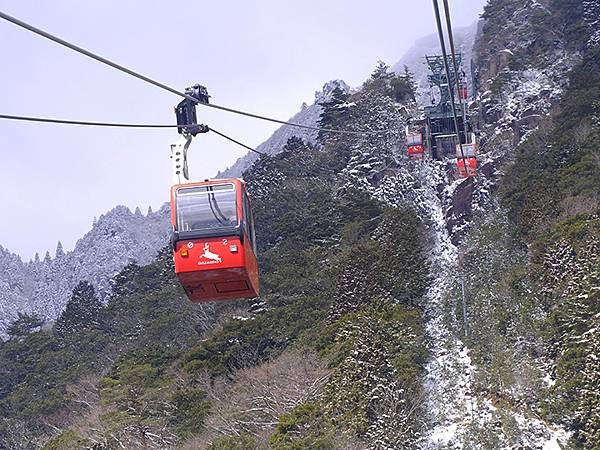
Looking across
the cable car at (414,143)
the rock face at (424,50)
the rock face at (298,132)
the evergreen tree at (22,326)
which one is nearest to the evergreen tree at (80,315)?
the evergreen tree at (22,326)

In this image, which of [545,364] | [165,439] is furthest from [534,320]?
[165,439]

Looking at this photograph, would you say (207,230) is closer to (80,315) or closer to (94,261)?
(80,315)

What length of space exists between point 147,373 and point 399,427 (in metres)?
10.3

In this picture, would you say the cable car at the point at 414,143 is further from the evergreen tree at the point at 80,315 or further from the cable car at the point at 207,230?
the evergreen tree at the point at 80,315

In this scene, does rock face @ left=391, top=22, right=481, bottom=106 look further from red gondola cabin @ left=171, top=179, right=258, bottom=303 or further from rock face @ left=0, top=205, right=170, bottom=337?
red gondola cabin @ left=171, top=179, right=258, bottom=303

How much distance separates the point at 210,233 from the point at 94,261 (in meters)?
53.5

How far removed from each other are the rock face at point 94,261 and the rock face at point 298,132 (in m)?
8.39

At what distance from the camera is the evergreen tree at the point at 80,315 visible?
4053cm

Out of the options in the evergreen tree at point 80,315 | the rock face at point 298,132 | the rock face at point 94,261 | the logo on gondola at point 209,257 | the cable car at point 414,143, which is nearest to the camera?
the logo on gondola at point 209,257

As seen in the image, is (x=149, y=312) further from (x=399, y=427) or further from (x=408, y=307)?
(x=399, y=427)

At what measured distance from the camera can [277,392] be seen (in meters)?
23.0

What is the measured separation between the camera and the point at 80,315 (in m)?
41.8

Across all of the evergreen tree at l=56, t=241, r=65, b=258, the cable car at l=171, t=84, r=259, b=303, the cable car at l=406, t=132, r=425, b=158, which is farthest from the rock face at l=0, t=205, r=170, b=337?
the cable car at l=171, t=84, r=259, b=303

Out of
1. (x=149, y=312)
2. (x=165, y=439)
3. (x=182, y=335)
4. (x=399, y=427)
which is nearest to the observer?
(x=399, y=427)
